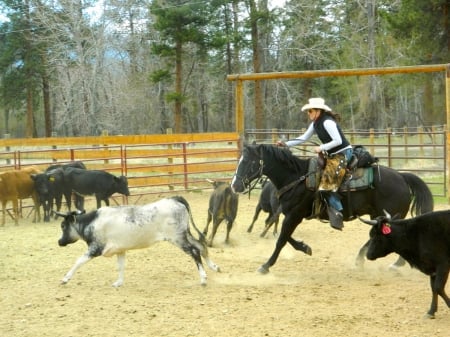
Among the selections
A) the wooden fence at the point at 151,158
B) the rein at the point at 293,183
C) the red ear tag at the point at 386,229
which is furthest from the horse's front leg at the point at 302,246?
the wooden fence at the point at 151,158

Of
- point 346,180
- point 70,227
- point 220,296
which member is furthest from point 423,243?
point 70,227

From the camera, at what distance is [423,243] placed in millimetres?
6355

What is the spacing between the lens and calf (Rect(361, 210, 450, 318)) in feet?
20.2

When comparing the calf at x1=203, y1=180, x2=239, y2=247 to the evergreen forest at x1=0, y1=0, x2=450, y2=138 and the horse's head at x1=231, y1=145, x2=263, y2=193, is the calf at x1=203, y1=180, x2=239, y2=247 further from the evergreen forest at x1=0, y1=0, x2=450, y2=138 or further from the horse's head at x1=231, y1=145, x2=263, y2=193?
the evergreen forest at x1=0, y1=0, x2=450, y2=138

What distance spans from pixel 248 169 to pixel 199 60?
101 feet

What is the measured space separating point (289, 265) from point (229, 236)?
90.8 inches

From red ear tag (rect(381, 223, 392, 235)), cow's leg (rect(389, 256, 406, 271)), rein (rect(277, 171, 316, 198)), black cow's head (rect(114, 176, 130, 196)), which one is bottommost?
cow's leg (rect(389, 256, 406, 271))

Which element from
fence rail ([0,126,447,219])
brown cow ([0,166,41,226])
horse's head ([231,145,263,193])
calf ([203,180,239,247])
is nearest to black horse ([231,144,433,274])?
horse's head ([231,145,263,193])

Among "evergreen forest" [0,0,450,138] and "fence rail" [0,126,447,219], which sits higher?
"evergreen forest" [0,0,450,138]

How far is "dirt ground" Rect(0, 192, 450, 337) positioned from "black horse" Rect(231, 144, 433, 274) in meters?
0.63

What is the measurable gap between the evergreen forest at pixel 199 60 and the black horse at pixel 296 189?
21.5 meters

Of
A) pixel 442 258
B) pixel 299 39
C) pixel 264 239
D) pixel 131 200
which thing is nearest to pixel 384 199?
pixel 442 258

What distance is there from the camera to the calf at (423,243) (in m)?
6.16

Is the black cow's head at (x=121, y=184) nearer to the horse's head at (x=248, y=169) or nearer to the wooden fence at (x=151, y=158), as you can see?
the wooden fence at (x=151, y=158)
